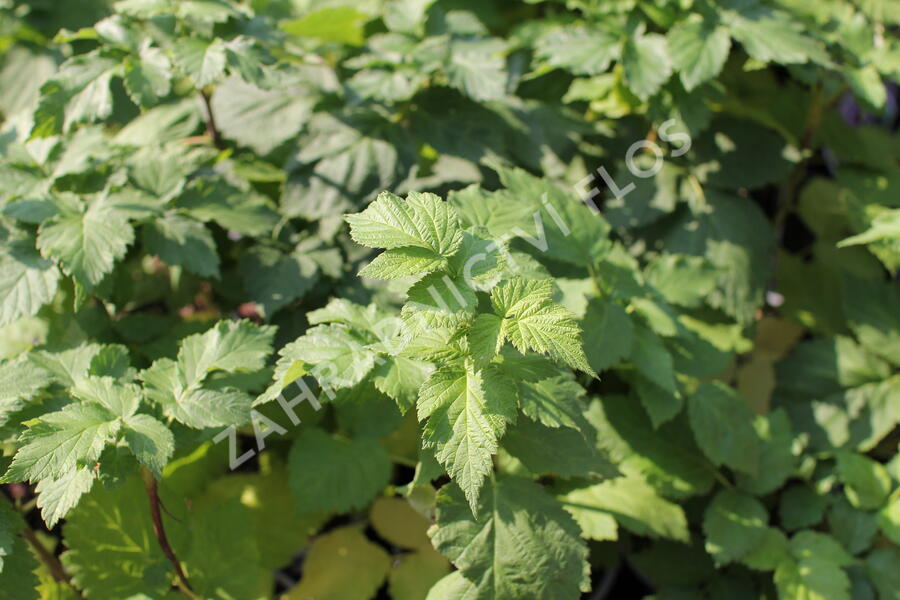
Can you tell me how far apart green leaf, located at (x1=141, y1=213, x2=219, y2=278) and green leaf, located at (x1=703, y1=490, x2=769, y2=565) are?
1.17m

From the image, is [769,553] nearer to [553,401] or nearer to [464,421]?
[553,401]

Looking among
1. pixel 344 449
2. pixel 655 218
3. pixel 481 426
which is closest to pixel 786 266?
pixel 655 218

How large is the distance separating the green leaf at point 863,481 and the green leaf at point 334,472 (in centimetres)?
104

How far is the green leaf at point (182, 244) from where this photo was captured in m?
1.43

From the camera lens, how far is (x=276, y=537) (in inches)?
65.2

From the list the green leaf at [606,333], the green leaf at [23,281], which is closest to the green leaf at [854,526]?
the green leaf at [606,333]

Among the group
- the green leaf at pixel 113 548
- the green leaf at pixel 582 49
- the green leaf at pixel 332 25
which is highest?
the green leaf at pixel 332 25

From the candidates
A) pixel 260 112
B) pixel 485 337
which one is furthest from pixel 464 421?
pixel 260 112

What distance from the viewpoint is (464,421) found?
0.98 metres

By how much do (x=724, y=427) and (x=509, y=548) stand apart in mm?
657

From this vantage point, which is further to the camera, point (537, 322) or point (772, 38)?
point (772, 38)

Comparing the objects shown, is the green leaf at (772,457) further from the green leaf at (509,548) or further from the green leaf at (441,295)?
the green leaf at (441,295)

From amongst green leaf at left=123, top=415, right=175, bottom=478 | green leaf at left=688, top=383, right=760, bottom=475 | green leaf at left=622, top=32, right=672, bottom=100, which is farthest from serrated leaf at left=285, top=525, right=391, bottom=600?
green leaf at left=622, top=32, right=672, bottom=100

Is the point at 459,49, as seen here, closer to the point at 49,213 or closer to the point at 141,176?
the point at 141,176
